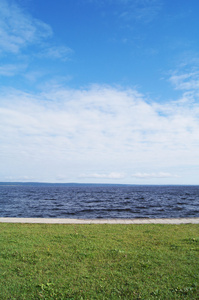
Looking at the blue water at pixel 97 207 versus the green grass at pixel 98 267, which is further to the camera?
the blue water at pixel 97 207

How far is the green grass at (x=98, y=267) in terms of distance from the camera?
4.84 metres

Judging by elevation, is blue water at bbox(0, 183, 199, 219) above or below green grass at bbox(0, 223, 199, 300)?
below

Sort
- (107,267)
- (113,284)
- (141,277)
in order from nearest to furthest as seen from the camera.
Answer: (113,284), (141,277), (107,267)

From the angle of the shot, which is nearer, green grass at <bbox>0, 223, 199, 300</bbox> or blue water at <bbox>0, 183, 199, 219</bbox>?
green grass at <bbox>0, 223, 199, 300</bbox>

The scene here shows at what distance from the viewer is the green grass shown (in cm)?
484

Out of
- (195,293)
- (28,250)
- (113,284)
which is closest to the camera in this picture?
(195,293)

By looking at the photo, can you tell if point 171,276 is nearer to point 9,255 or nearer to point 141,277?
point 141,277

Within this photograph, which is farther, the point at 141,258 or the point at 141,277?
the point at 141,258

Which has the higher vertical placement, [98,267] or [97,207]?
[98,267]

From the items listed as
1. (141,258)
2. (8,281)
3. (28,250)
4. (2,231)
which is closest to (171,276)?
(141,258)

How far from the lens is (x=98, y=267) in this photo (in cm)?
606

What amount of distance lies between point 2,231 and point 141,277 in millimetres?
7786

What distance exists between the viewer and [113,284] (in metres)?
5.13

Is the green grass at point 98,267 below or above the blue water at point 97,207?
above
